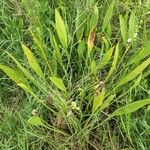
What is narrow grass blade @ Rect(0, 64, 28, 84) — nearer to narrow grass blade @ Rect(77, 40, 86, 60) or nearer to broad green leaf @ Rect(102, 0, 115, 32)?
narrow grass blade @ Rect(77, 40, 86, 60)

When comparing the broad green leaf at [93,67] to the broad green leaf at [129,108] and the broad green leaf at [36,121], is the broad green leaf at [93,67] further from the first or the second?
the broad green leaf at [36,121]

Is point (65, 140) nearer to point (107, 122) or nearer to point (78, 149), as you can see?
point (78, 149)

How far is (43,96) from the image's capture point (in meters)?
1.76

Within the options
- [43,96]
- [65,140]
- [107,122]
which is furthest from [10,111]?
[107,122]

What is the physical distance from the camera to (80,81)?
175 cm

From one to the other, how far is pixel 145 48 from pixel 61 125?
456 millimetres

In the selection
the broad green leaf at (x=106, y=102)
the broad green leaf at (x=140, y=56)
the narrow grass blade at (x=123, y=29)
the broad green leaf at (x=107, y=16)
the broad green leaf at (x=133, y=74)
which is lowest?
the broad green leaf at (x=106, y=102)

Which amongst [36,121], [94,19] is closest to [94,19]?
[94,19]

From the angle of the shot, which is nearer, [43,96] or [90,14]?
[43,96]

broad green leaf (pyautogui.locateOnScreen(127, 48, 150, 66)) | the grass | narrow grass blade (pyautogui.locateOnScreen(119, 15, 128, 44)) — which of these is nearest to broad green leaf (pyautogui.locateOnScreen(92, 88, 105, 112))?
the grass

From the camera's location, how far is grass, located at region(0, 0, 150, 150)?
1650 millimetres

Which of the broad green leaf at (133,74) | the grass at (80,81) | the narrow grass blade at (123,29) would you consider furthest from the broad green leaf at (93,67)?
the narrow grass blade at (123,29)

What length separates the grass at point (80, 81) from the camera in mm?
1650

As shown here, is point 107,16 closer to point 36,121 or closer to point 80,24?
point 80,24
